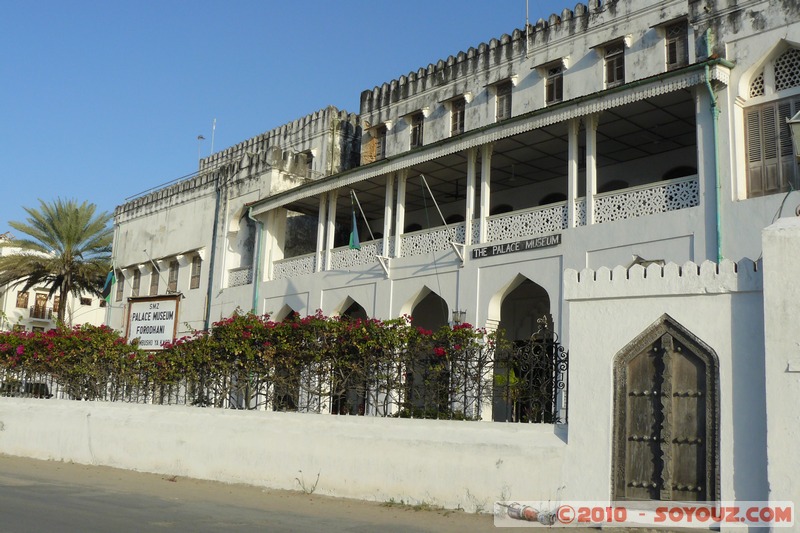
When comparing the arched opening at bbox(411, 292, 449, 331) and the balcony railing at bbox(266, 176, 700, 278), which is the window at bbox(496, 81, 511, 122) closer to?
the balcony railing at bbox(266, 176, 700, 278)

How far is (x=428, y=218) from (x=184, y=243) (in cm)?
821

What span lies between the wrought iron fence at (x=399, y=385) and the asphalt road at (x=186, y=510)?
54.6 inches

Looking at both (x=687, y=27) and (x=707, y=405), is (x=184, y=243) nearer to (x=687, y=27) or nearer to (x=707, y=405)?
(x=687, y=27)

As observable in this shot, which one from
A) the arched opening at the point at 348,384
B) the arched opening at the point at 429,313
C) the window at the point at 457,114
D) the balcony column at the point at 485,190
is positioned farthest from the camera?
the arched opening at the point at 429,313

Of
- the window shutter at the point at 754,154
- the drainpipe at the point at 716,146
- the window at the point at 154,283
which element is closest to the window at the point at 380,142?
the window at the point at 154,283

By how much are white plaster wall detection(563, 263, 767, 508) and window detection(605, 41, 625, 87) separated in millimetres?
9778

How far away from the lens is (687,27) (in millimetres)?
15406

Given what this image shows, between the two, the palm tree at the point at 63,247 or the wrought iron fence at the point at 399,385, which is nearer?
the wrought iron fence at the point at 399,385

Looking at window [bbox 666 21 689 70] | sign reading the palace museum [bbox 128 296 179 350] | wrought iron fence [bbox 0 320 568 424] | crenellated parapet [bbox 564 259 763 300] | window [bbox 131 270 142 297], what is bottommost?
wrought iron fence [bbox 0 320 568 424]

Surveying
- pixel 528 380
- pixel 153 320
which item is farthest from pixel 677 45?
pixel 153 320

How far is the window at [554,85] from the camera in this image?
1794cm

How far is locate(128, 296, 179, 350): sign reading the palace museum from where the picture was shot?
19000 millimetres

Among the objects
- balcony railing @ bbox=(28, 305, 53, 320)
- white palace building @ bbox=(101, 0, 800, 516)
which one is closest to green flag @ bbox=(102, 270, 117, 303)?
white palace building @ bbox=(101, 0, 800, 516)

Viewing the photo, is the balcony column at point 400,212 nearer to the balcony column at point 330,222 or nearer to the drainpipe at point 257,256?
the balcony column at point 330,222
